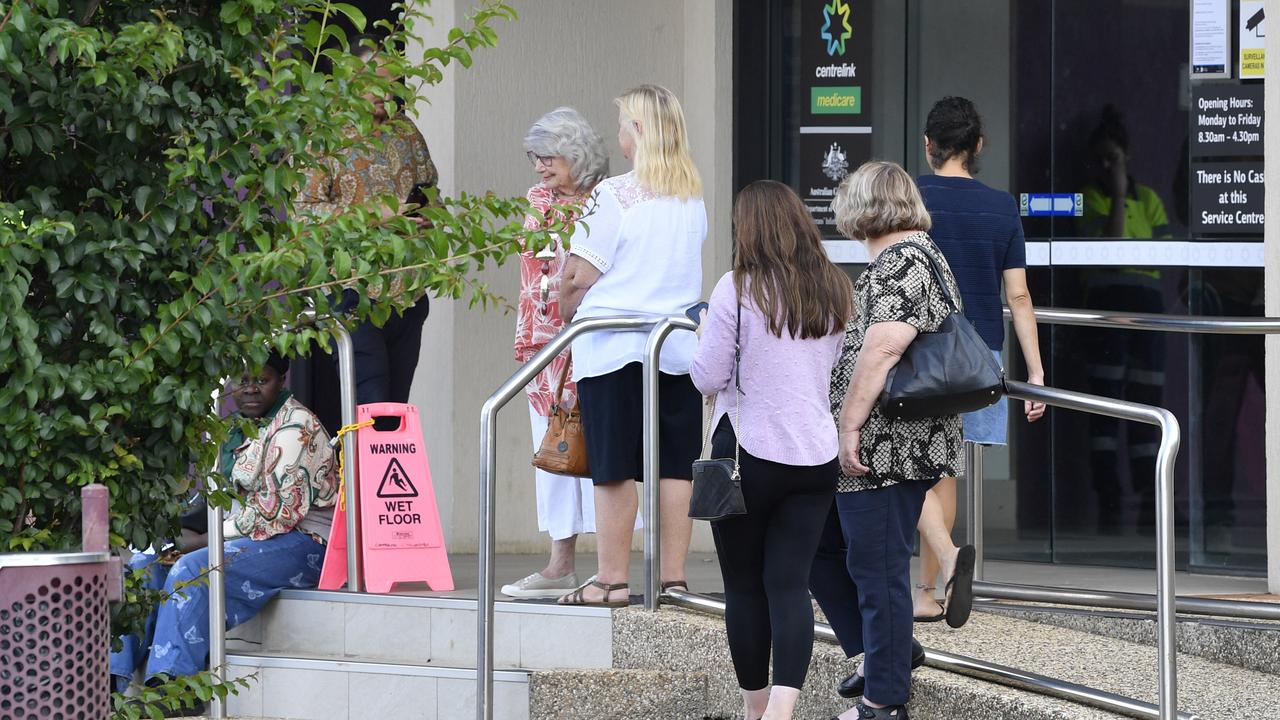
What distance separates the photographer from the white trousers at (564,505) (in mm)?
6238

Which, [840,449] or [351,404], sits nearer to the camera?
[840,449]

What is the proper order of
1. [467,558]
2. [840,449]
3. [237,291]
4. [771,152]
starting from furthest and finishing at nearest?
1. [771,152]
2. [467,558]
3. [840,449]
4. [237,291]

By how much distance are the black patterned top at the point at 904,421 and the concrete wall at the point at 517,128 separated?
12.1ft

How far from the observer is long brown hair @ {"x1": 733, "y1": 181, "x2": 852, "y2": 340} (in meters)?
4.44

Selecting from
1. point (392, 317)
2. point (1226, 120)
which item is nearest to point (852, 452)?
point (392, 317)

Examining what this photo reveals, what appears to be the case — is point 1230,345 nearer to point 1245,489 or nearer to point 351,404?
point 1245,489

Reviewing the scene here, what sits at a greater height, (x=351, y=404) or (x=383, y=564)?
(x=351, y=404)

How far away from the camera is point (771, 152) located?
8.25 m

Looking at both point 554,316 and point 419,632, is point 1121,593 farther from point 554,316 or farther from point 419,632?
point 419,632

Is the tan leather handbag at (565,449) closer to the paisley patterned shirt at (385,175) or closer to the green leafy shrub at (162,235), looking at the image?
the paisley patterned shirt at (385,175)

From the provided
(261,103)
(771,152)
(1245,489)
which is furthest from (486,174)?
(261,103)

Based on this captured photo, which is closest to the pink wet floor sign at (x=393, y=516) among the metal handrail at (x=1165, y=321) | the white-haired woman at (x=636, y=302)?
the white-haired woman at (x=636, y=302)

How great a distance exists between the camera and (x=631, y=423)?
18.5 feet

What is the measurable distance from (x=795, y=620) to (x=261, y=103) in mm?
2183
